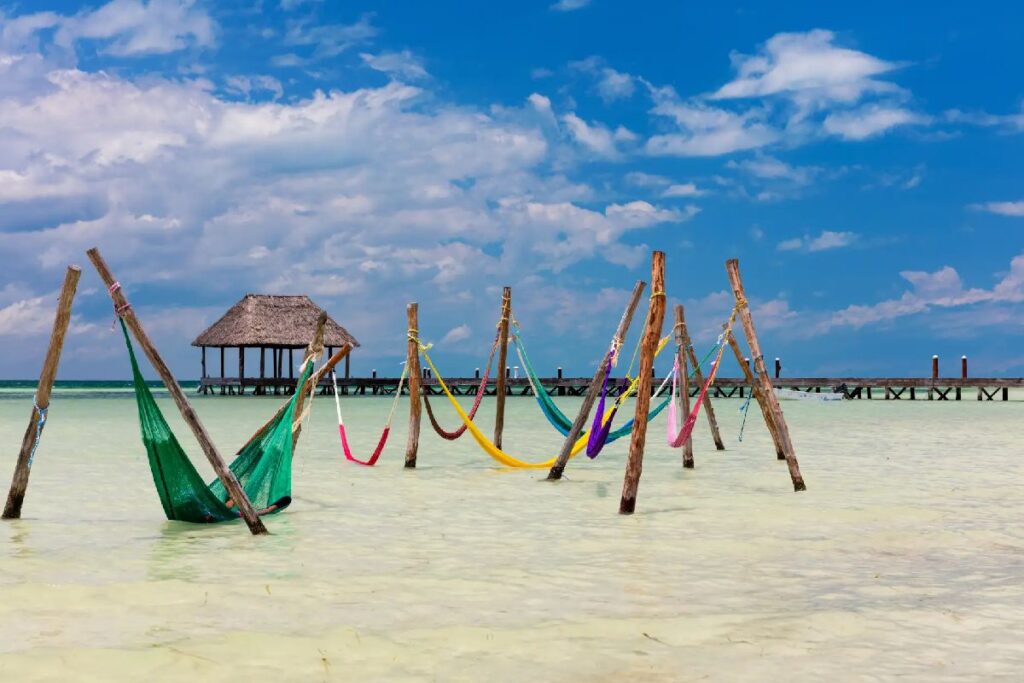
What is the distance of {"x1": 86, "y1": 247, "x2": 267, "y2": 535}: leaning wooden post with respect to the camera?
19.5ft

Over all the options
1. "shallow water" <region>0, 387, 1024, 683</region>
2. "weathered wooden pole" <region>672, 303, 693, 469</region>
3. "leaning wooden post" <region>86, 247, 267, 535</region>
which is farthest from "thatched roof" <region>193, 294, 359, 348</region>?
"leaning wooden post" <region>86, 247, 267, 535</region>

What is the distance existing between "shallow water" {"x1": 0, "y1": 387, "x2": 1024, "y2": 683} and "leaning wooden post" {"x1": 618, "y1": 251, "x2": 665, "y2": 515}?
0.83 feet

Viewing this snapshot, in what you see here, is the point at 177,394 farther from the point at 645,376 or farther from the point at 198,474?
the point at 645,376

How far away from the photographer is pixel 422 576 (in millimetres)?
5008

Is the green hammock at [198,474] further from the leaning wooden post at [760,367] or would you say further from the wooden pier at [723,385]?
the wooden pier at [723,385]

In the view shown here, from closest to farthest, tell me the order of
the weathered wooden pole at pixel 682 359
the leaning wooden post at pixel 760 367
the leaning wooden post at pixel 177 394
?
the leaning wooden post at pixel 177 394 < the leaning wooden post at pixel 760 367 < the weathered wooden pole at pixel 682 359

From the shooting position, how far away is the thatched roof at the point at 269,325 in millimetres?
36031

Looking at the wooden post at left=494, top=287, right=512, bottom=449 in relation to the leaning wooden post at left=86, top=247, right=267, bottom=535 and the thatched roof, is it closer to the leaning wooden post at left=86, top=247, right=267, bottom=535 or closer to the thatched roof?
the leaning wooden post at left=86, top=247, right=267, bottom=535

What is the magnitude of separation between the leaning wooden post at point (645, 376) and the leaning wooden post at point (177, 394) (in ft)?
8.07

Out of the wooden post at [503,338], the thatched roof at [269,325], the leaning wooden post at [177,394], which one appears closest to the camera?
the leaning wooden post at [177,394]

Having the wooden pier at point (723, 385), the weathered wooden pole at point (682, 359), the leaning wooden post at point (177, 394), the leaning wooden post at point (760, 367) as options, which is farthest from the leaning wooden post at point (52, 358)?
the wooden pier at point (723, 385)

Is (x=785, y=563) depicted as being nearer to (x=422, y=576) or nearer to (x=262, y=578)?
(x=422, y=576)

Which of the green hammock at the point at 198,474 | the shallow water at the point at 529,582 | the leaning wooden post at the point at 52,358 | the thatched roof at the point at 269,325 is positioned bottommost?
the shallow water at the point at 529,582

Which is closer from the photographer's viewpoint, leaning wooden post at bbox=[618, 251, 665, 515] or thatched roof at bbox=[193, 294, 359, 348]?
leaning wooden post at bbox=[618, 251, 665, 515]
